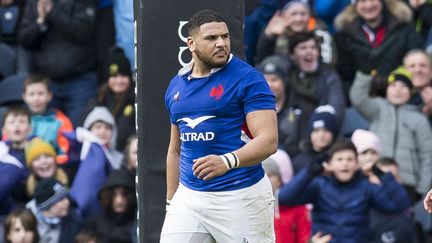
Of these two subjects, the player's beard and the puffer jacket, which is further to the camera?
the puffer jacket

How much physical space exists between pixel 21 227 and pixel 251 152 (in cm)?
425

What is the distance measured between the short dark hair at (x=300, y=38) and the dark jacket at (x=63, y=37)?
2.14 m

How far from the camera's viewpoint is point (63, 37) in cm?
1499

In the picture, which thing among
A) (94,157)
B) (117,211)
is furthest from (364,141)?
(94,157)

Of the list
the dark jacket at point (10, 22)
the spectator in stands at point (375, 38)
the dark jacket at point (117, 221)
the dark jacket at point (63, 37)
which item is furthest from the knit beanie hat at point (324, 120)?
the dark jacket at point (10, 22)

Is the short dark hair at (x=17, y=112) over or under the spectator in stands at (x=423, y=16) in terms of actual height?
under

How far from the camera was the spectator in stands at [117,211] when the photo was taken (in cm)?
1293

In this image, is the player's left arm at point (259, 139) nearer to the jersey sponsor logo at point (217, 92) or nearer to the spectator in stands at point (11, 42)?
the jersey sponsor logo at point (217, 92)

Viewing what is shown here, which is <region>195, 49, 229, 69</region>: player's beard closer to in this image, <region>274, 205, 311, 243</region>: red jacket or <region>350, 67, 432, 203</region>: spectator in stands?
<region>274, 205, 311, 243</region>: red jacket

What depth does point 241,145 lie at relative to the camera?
30.2 ft

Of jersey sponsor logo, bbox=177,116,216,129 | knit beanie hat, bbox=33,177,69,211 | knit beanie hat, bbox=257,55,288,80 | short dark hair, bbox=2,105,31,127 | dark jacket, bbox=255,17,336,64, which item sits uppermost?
dark jacket, bbox=255,17,336,64

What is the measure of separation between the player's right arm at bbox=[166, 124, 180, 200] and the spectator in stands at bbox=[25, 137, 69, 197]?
3712 millimetres

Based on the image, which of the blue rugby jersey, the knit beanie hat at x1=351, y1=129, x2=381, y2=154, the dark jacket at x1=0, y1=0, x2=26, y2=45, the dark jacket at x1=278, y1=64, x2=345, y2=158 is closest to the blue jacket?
the knit beanie hat at x1=351, y1=129, x2=381, y2=154

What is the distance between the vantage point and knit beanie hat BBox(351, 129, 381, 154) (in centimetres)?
1295
